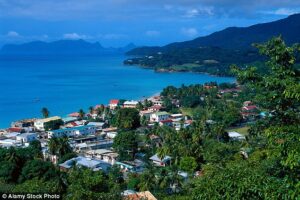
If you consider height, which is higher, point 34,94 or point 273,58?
point 273,58

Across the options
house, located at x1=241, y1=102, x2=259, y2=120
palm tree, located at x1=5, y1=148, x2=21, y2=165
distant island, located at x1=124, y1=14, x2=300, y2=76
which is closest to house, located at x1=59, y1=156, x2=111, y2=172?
palm tree, located at x1=5, y1=148, x2=21, y2=165

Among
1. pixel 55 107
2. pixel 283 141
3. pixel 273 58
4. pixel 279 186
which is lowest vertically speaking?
pixel 55 107

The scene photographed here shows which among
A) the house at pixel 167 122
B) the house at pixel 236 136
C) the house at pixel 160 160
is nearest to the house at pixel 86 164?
the house at pixel 160 160

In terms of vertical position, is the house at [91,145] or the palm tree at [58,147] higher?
the palm tree at [58,147]

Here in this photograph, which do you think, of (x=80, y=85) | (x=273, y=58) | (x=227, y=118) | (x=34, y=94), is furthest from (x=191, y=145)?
(x=80, y=85)

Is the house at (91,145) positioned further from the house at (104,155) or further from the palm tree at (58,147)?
the palm tree at (58,147)

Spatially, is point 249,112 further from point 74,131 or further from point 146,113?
point 74,131

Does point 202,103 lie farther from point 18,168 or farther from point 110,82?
point 110,82
